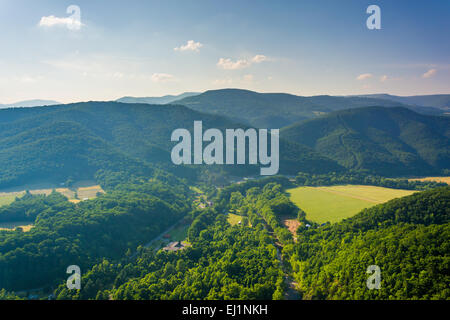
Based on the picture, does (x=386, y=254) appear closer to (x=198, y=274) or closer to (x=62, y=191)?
(x=198, y=274)

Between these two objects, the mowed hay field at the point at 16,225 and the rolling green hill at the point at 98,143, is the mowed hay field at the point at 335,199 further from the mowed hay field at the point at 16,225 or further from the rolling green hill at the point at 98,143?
the mowed hay field at the point at 16,225

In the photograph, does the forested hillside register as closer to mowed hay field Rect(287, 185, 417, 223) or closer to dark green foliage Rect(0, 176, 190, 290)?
mowed hay field Rect(287, 185, 417, 223)

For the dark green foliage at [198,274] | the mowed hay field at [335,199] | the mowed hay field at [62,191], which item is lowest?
the dark green foliage at [198,274]

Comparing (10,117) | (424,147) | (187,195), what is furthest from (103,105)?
(424,147)

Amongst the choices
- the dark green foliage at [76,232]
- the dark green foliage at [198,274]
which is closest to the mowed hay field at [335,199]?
the dark green foliage at [198,274]

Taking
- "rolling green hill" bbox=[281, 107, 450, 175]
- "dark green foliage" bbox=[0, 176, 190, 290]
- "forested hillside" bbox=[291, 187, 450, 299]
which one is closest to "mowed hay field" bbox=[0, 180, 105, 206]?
"dark green foliage" bbox=[0, 176, 190, 290]

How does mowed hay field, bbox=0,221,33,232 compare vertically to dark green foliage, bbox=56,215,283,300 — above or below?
above
